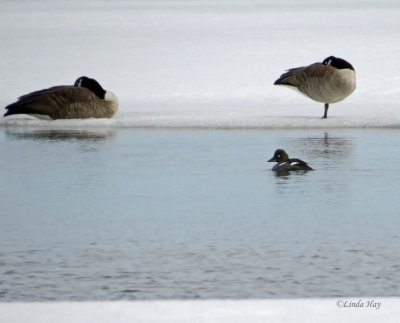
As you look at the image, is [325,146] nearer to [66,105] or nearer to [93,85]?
[66,105]

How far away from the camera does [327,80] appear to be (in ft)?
42.9

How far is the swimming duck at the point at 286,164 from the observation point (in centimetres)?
887

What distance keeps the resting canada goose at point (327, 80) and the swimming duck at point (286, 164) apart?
3887 mm

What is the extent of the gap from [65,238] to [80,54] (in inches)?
552

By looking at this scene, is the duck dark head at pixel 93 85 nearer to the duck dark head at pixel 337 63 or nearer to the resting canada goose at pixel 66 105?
the resting canada goose at pixel 66 105

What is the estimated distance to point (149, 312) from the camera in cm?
449

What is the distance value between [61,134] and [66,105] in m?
1.35

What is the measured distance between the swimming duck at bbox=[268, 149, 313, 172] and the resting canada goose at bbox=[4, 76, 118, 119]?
464 cm

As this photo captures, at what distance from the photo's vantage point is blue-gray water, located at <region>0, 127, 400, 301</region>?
525 centimetres

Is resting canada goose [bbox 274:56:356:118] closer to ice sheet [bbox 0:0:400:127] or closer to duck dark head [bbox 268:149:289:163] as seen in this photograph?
ice sheet [bbox 0:0:400:127]

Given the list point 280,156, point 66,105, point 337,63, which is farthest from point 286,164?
point 66,105

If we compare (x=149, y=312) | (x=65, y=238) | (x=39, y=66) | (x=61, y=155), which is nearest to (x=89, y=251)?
(x=65, y=238)

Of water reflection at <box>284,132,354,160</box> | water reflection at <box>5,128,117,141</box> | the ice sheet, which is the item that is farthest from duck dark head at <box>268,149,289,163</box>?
the ice sheet

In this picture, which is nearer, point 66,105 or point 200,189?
point 200,189
